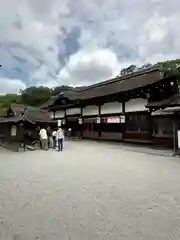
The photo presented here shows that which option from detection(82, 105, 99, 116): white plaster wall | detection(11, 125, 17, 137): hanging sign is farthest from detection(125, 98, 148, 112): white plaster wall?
detection(11, 125, 17, 137): hanging sign

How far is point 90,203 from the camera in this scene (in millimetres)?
6617

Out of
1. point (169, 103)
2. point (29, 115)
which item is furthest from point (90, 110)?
point (169, 103)

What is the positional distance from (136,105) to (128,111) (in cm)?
102

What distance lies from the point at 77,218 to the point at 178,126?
1313cm

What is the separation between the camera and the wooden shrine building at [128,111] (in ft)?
65.6

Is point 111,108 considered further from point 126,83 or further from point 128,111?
point 126,83

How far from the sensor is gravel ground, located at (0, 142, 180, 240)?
4891 mm

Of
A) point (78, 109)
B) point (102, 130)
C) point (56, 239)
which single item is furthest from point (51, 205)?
point (78, 109)

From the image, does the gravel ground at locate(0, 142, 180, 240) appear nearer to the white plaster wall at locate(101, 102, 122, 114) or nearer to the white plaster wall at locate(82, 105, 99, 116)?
the white plaster wall at locate(101, 102, 122, 114)

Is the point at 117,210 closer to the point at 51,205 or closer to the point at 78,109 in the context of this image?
the point at 51,205

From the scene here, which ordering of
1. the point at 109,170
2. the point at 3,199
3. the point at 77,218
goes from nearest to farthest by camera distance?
the point at 77,218, the point at 3,199, the point at 109,170

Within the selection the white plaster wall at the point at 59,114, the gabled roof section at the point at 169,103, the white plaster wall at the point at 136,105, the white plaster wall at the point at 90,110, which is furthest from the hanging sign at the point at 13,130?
the gabled roof section at the point at 169,103

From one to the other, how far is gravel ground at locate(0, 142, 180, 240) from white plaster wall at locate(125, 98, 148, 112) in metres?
10.5

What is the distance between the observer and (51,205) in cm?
648
